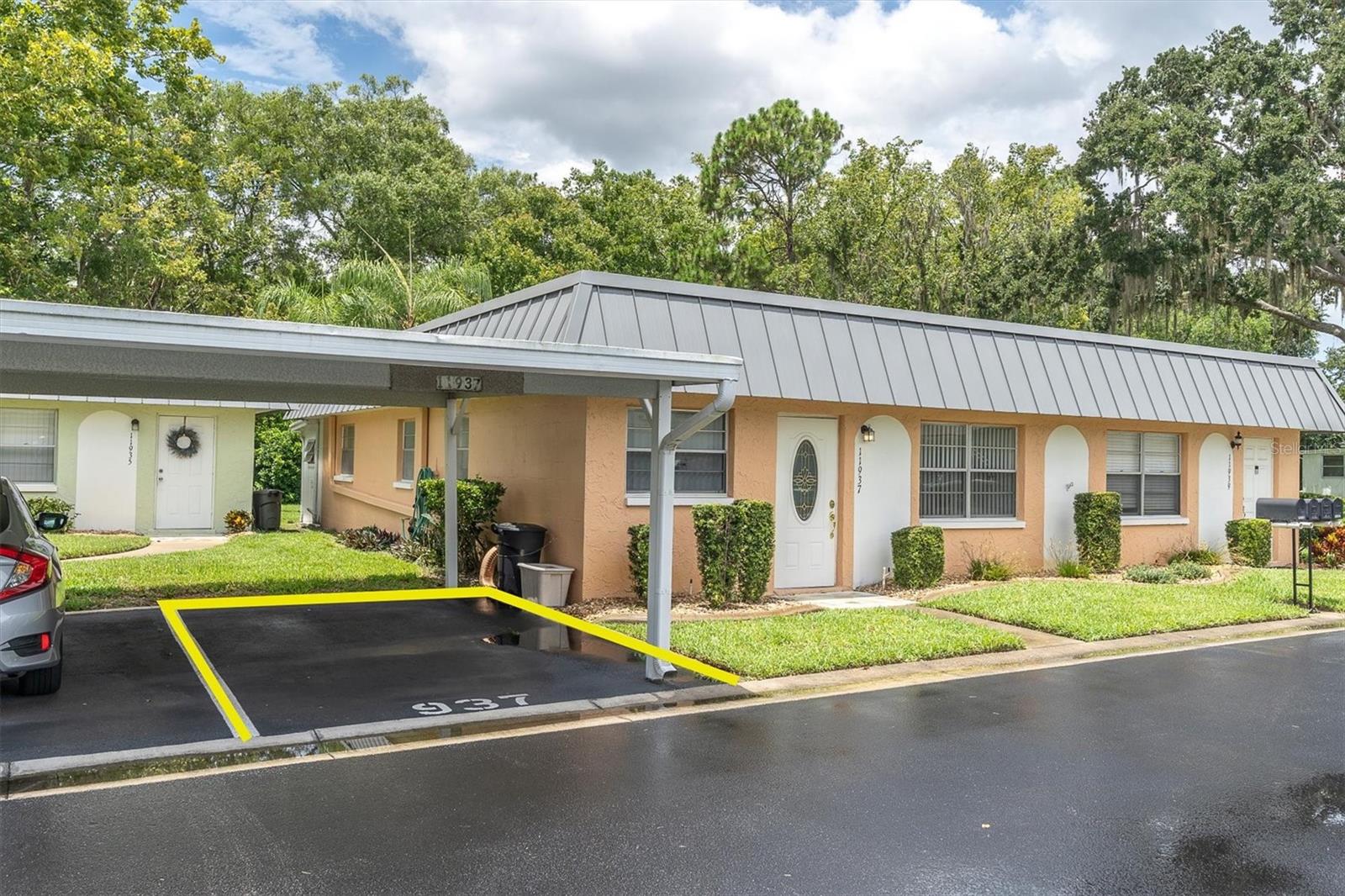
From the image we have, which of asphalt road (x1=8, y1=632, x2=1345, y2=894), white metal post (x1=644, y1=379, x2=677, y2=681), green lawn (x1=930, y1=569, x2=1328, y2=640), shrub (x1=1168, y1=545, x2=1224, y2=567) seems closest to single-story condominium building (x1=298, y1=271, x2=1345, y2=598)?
shrub (x1=1168, y1=545, x2=1224, y2=567)

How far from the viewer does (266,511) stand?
65.0 feet

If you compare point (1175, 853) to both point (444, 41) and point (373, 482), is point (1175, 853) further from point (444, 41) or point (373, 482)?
point (444, 41)

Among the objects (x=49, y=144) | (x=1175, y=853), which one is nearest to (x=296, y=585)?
(x=49, y=144)

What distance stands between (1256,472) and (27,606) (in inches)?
719

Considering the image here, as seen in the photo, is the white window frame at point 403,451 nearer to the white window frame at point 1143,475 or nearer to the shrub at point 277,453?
the shrub at point 277,453

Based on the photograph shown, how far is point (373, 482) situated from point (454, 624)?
29.5 ft

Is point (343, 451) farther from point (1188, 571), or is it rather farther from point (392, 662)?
point (1188, 571)

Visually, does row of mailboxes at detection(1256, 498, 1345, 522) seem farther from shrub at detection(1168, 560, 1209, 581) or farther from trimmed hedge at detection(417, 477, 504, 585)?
trimmed hedge at detection(417, 477, 504, 585)

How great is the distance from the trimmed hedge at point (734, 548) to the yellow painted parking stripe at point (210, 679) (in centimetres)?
523

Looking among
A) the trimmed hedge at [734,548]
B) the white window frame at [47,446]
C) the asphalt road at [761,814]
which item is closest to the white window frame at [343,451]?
the white window frame at [47,446]

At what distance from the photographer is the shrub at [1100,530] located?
567 inches

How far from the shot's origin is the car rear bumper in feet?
20.0

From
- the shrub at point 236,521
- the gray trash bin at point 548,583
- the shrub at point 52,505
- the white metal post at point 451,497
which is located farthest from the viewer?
the shrub at point 236,521

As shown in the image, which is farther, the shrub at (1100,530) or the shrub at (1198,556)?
the shrub at (1198,556)
